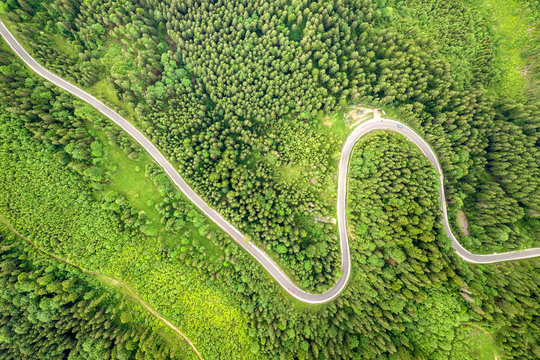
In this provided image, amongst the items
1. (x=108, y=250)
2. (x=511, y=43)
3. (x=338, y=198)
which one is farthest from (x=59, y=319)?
(x=511, y=43)

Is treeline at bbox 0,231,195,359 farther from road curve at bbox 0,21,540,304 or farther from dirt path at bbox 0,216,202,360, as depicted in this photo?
road curve at bbox 0,21,540,304

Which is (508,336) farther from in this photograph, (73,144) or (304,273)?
(73,144)

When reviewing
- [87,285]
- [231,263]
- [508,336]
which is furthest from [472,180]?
[87,285]

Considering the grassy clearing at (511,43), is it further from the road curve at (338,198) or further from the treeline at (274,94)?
the road curve at (338,198)

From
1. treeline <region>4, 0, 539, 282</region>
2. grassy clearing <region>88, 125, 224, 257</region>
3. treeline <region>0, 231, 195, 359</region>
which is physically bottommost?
treeline <region>0, 231, 195, 359</region>

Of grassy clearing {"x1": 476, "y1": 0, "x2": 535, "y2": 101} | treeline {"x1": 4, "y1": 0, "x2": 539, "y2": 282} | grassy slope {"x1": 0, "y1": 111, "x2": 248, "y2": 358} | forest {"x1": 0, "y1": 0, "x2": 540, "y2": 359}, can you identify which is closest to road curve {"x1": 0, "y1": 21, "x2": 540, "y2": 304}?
forest {"x1": 0, "y1": 0, "x2": 540, "y2": 359}

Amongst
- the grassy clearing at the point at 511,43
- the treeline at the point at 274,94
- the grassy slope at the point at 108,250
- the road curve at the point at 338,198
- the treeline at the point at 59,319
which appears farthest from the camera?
the grassy clearing at the point at 511,43

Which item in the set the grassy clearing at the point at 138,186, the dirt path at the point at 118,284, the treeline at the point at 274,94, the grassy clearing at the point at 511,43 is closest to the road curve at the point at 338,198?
the treeline at the point at 274,94
